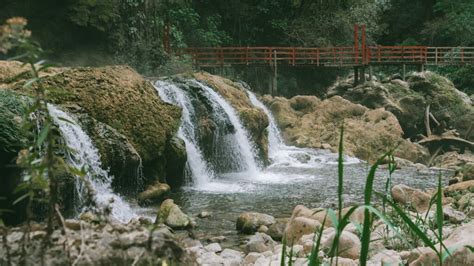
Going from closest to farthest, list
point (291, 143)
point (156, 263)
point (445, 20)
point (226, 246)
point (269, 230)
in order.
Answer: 1. point (156, 263)
2. point (226, 246)
3. point (269, 230)
4. point (291, 143)
5. point (445, 20)

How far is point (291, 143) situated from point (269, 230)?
32.0 feet

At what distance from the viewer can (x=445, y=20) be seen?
1115 inches

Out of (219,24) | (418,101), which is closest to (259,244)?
(418,101)

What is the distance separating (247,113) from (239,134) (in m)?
0.68

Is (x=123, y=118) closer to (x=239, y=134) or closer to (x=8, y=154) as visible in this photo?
(x=8, y=154)

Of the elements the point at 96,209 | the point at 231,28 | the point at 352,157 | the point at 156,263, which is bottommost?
the point at 352,157

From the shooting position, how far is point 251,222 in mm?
7344

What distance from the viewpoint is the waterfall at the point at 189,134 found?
11.3 meters

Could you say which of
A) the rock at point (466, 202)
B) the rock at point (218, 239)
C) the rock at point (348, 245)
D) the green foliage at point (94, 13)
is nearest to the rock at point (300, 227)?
the rock at point (218, 239)

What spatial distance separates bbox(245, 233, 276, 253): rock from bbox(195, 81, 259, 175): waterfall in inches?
237

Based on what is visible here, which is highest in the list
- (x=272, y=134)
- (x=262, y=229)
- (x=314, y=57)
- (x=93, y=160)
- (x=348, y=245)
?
(x=314, y=57)

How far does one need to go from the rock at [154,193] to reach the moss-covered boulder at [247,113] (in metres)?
4.22

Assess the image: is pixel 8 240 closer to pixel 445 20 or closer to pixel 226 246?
pixel 226 246

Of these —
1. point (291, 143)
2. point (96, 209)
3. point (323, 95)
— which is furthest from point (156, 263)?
point (323, 95)
